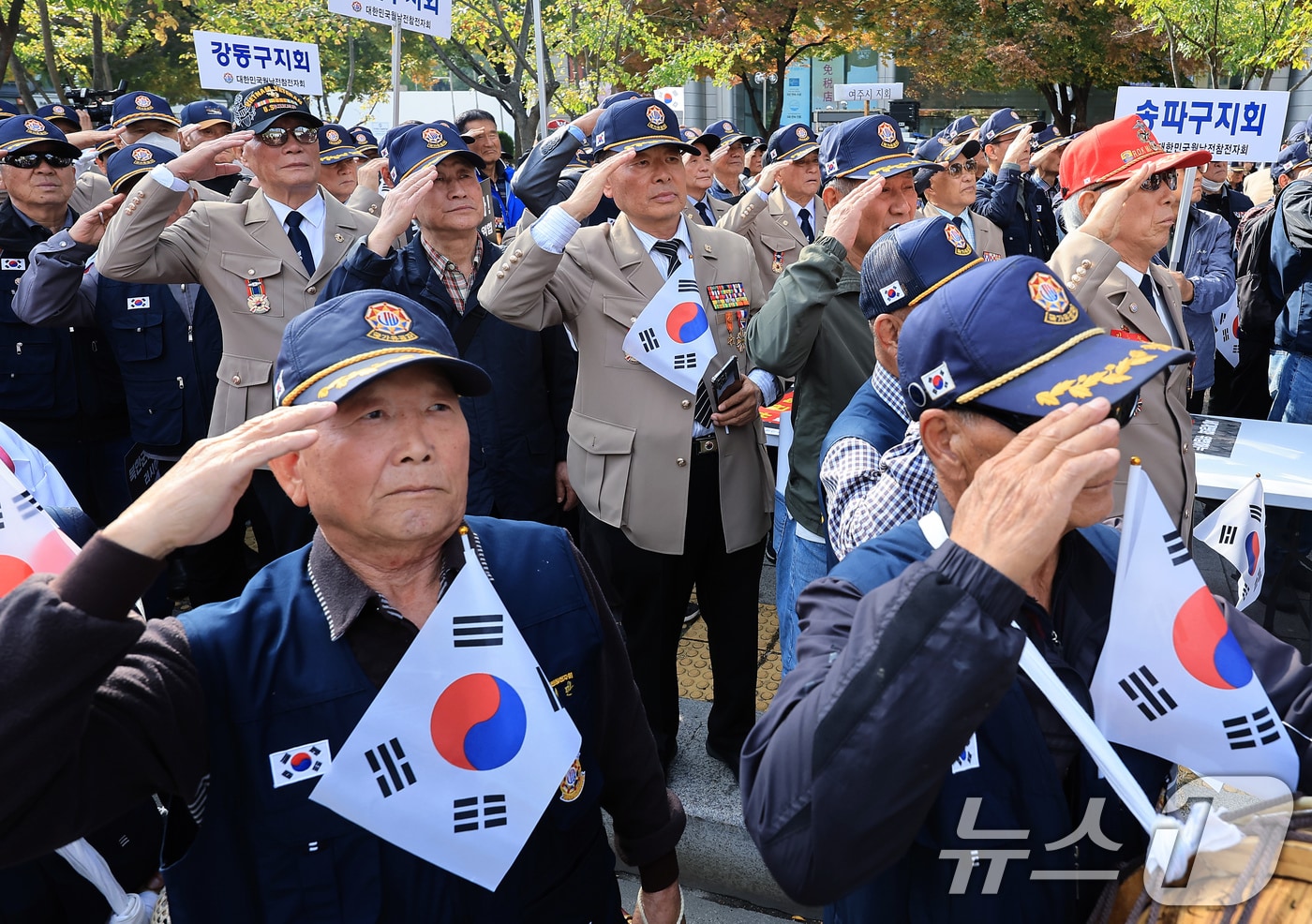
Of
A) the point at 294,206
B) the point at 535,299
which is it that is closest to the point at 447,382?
the point at 535,299

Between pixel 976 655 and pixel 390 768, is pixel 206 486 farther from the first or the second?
pixel 976 655

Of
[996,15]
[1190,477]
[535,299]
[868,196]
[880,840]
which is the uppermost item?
[996,15]

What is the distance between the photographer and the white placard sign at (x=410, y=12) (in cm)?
726

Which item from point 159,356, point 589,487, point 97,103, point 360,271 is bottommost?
point 589,487

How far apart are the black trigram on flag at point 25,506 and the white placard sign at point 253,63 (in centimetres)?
751

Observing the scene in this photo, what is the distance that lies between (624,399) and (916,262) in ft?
4.29

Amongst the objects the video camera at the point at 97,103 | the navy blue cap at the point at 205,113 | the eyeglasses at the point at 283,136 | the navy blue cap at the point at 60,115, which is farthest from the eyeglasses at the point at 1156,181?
the video camera at the point at 97,103

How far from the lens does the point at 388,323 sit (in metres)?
1.73

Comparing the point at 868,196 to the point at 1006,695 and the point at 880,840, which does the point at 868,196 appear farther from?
the point at 880,840

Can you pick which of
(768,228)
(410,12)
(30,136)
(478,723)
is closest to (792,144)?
(768,228)

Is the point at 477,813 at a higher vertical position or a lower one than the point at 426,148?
lower

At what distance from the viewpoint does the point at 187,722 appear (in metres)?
1.51

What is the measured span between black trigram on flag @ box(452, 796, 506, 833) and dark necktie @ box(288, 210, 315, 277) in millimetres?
3358

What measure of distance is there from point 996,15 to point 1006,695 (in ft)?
90.6
